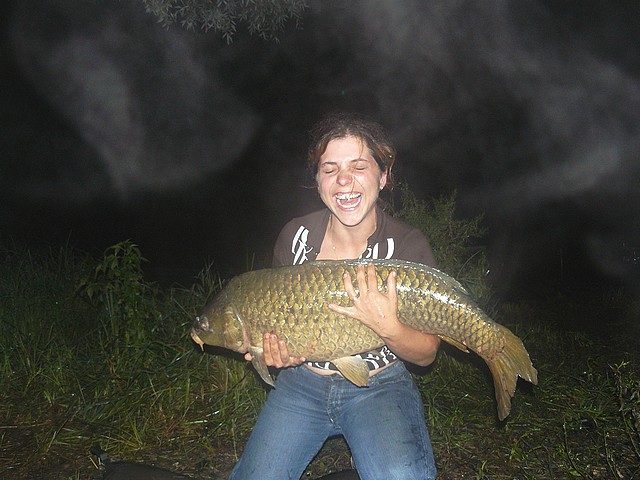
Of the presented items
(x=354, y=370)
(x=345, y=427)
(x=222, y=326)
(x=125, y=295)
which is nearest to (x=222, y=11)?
(x=125, y=295)

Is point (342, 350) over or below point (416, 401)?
over

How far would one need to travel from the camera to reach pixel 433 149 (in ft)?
58.5

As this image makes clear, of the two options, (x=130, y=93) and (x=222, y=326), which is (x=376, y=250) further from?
(x=130, y=93)

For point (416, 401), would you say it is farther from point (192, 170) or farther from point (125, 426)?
point (192, 170)

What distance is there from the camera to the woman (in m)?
2.09

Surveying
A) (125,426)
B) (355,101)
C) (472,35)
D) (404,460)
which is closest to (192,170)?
(355,101)

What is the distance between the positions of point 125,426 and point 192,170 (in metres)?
15.2

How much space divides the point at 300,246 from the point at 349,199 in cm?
37

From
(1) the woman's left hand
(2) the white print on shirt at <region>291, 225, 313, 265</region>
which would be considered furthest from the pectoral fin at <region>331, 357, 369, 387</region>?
(2) the white print on shirt at <region>291, 225, 313, 265</region>

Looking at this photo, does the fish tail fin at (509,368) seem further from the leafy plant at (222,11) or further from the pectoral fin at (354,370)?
the leafy plant at (222,11)

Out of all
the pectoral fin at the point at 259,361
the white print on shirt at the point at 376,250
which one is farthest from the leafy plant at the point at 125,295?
the white print on shirt at the point at 376,250

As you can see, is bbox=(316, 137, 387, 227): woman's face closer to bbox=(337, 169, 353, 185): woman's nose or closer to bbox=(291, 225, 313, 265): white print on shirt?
bbox=(337, 169, 353, 185): woman's nose

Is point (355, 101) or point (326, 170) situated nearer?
point (326, 170)

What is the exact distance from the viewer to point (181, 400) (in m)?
3.27
